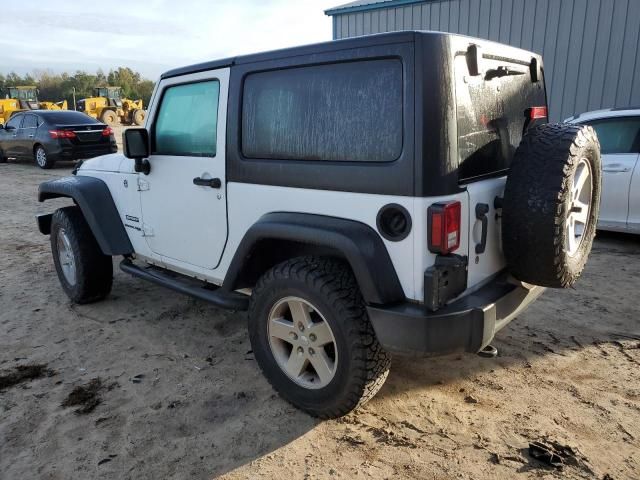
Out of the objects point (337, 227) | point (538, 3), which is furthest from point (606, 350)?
point (538, 3)

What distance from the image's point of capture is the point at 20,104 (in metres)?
25.4

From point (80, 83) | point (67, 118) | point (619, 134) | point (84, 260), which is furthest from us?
point (80, 83)

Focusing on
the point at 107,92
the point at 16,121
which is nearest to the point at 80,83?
the point at 107,92

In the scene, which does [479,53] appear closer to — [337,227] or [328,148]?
[328,148]

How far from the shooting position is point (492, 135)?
262cm

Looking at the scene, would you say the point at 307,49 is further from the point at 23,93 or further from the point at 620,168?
the point at 23,93

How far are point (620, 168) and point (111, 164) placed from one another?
17.2ft

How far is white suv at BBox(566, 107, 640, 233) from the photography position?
5.51 metres

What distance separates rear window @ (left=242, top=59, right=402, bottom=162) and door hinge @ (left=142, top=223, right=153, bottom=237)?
128 centimetres

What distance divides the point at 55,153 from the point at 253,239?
12339 millimetres

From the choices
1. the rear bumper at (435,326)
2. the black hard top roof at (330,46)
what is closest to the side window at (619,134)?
the black hard top roof at (330,46)

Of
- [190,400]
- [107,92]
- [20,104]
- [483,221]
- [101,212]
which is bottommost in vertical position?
[190,400]

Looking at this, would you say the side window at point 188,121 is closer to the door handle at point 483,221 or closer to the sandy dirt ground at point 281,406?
Result: the sandy dirt ground at point 281,406

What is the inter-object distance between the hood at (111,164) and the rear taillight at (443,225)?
2.56 metres
